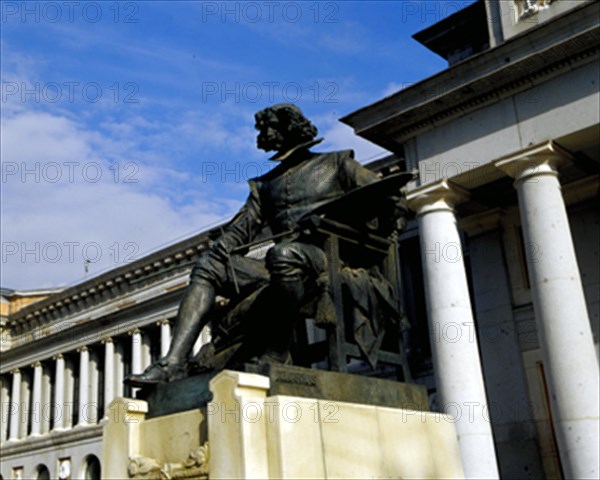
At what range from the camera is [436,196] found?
1923cm

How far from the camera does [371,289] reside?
630 centimetres

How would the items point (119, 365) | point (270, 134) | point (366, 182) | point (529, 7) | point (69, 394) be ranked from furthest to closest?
point (69, 394)
point (119, 365)
point (529, 7)
point (270, 134)
point (366, 182)

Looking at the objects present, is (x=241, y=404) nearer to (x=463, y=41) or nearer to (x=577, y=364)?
(x=577, y=364)

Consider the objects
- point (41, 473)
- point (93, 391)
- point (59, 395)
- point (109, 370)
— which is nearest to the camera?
point (109, 370)

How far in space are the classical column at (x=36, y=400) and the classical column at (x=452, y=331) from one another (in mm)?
39720

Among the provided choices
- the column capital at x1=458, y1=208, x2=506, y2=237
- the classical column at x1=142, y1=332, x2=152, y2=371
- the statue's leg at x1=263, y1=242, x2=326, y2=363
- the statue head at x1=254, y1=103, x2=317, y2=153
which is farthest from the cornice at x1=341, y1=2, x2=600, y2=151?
the classical column at x1=142, y1=332, x2=152, y2=371

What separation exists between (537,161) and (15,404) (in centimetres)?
4602

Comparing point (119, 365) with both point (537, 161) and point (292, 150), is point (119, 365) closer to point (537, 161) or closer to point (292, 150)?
point (537, 161)

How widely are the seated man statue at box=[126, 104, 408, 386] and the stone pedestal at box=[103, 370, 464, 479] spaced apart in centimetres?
45

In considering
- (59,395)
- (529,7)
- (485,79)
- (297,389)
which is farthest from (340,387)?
(59,395)

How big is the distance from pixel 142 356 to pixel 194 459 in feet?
136

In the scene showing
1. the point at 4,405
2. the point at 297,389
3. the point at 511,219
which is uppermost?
the point at 4,405

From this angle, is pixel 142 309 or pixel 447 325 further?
pixel 142 309

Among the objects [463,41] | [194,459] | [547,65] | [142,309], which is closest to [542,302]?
[547,65]
